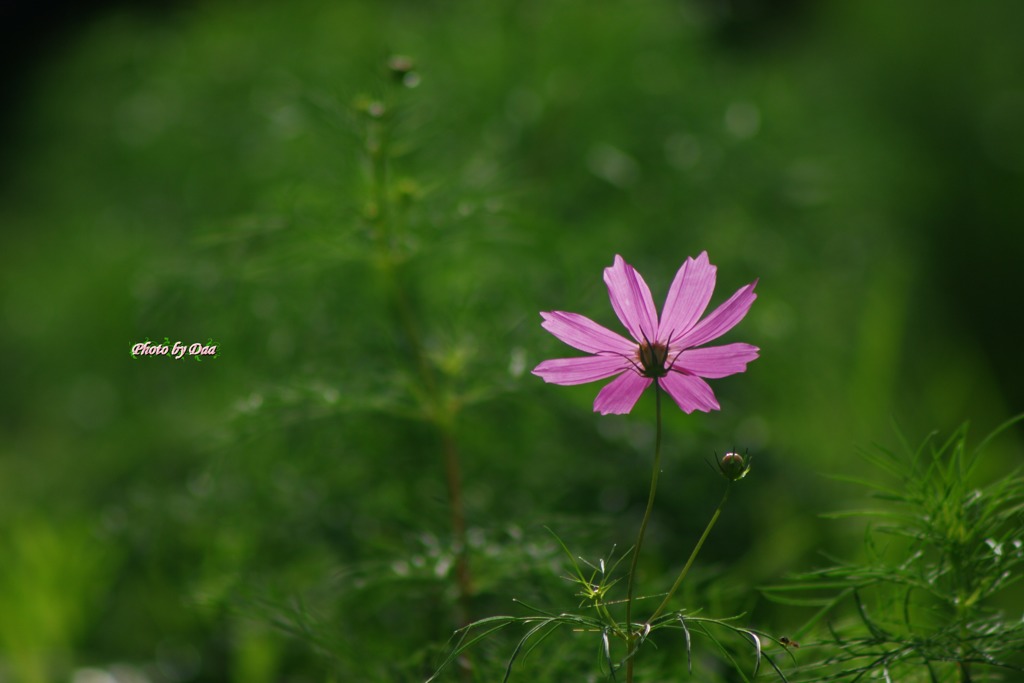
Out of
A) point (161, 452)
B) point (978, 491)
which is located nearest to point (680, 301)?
point (978, 491)

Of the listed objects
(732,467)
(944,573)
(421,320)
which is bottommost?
(421,320)

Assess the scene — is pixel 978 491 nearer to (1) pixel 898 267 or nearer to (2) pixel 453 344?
(2) pixel 453 344

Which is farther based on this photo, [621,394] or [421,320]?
[421,320]

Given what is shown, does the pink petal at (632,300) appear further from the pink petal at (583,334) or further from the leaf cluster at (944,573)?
the leaf cluster at (944,573)

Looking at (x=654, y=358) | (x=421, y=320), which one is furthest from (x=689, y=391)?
(x=421, y=320)

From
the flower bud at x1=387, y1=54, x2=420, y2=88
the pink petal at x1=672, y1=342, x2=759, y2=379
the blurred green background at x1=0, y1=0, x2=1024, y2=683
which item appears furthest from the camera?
the blurred green background at x1=0, y1=0, x2=1024, y2=683

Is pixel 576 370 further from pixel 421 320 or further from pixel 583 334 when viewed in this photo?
pixel 421 320

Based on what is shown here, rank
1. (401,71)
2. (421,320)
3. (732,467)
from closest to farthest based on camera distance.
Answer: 1. (732,467)
2. (401,71)
3. (421,320)

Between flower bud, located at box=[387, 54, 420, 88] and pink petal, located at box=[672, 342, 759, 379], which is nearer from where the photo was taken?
pink petal, located at box=[672, 342, 759, 379]

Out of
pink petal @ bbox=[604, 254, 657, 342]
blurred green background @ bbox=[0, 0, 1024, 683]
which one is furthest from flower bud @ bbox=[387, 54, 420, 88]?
pink petal @ bbox=[604, 254, 657, 342]

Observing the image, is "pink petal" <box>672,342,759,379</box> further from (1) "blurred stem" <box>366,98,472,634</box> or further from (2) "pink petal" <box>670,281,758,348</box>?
(1) "blurred stem" <box>366,98,472,634</box>
